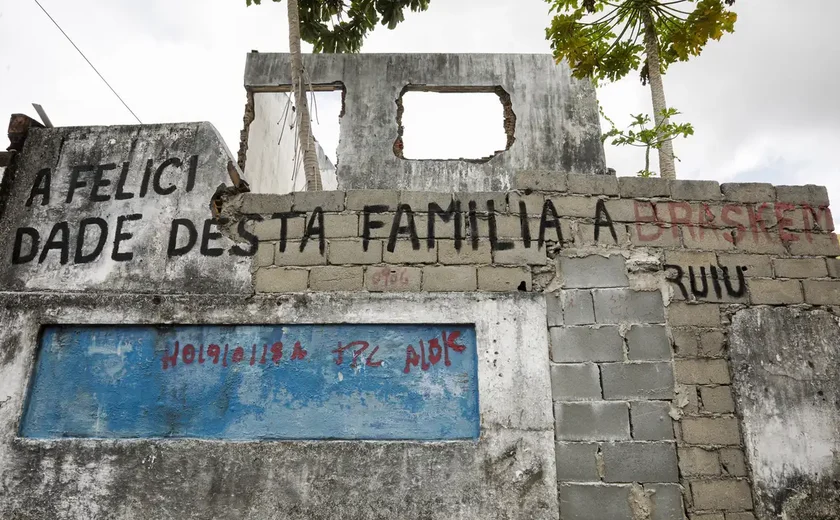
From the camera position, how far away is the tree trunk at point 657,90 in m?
6.78

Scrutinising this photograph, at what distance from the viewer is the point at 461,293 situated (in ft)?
12.3

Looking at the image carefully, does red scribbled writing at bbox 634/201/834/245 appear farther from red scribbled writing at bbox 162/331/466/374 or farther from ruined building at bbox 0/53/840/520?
red scribbled writing at bbox 162/331/466/374

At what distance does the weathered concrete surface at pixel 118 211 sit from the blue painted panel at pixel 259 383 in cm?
38

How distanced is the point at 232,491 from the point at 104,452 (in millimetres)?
841

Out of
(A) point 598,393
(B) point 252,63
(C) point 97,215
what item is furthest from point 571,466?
(B) point 252,63

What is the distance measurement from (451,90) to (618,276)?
20.9ft

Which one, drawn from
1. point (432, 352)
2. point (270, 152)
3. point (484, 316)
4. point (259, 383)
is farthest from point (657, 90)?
point (270, 152)

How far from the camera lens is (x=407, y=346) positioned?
12.1 ft

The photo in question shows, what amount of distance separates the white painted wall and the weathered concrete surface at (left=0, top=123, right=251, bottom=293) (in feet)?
15.9

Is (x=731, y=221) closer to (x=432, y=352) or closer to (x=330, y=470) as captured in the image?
(x=432, y=352)

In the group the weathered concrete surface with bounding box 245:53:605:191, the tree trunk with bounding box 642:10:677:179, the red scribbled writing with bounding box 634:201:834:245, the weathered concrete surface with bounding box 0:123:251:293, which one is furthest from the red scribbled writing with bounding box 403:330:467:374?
the weathered concrete surface with bounding box 245:53:605:191

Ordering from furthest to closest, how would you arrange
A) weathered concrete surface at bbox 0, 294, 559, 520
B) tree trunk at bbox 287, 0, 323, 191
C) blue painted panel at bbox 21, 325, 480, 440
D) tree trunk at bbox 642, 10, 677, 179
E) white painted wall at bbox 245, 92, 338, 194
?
1. white painted wall at bbox 245, 92, 338, 194
2. tree trunk at bbox 642, 10, 677, 179
3. tree trunk at bbox 287, 0, 323, 191
4. blue painted panel at bbox 21, 325, 480, 440
5. weathered concrete surface at bbox 0, 294, 559, 520

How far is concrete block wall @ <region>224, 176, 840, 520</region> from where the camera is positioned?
3.45m

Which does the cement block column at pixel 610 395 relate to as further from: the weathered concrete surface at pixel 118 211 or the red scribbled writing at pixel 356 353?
the weathered concrete surface at pixel 118 211
